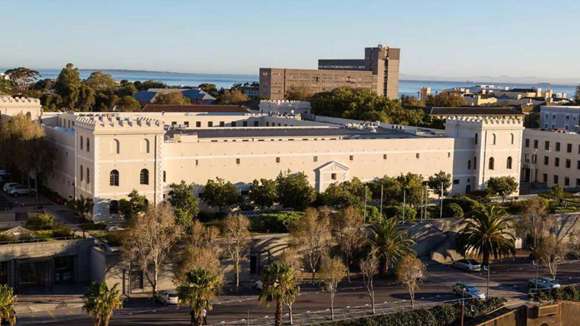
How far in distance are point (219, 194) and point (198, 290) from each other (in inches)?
694

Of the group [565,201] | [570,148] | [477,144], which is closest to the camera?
[565,201]

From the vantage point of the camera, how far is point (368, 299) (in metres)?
35.2

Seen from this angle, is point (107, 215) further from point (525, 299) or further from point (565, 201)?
point (565, 201)

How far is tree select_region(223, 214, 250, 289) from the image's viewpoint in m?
36.6

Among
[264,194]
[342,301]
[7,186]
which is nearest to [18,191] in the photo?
[7,186]

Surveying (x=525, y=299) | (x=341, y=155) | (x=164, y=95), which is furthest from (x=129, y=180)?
(x=164, y=95)

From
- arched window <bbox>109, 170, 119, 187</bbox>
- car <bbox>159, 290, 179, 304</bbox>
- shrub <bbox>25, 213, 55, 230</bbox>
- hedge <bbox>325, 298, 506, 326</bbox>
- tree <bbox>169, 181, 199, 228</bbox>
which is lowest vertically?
hedge <bbox>325, 298, 506, 326</bbox>

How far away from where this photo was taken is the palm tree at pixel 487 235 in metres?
40.8

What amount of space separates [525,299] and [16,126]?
32.8 metres

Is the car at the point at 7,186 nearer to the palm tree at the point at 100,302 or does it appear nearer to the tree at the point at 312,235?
the tree at the point at 312,235

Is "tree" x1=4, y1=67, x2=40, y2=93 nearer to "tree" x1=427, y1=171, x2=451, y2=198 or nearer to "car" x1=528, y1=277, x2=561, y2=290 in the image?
"tree" x1=427, y1=171, x2=451, y2=198

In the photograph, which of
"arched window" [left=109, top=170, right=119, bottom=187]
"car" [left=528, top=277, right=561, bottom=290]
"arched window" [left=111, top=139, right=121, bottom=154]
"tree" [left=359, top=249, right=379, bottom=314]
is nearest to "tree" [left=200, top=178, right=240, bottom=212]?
"arched window" [left=109, top=170, right=119, bottom=187]

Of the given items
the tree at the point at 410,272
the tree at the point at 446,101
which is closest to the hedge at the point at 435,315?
the tree at the point at 410,272

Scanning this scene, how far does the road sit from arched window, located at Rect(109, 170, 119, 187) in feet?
39.8
